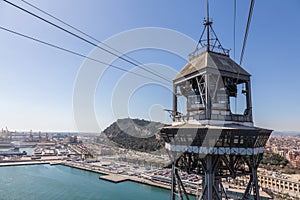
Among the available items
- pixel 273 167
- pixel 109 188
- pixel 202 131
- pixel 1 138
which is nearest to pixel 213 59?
pixel 202 131

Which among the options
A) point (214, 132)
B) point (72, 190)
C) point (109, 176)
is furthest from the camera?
point (109, 176)

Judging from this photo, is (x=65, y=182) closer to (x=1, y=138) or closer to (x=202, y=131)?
(x=202, y=131)

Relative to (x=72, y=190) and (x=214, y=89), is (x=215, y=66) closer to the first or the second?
(x=214, y=89)

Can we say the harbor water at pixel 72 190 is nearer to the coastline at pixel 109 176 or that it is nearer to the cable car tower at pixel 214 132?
the coastline at pixel 109 176

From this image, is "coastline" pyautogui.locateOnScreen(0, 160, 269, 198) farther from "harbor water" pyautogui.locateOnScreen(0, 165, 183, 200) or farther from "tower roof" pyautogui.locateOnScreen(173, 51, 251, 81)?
"tower roof" pyautogui.locateOnScreen(173, 51, 251, 81)

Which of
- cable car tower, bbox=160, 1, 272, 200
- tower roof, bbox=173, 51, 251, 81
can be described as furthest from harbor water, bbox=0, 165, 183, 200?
tower roof, bbox=173, 51, 251, 81

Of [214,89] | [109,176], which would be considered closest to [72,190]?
[109,176]

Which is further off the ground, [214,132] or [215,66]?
[215,66]
